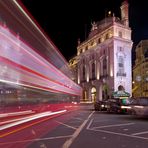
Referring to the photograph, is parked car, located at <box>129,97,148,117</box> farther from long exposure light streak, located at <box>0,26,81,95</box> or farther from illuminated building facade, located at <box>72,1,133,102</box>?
illuminated building facade, located at <box>72,1,133,102</box>

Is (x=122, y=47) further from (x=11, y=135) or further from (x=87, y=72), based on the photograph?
(x=11, y=135)

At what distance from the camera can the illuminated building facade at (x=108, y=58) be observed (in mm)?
67812

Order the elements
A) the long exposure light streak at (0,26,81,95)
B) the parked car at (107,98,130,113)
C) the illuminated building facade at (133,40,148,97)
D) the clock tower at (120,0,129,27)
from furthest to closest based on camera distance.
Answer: the illuminated building facade at (133,40,148,97) → the clock tower at (120,0,129,27) → the parked car at (107,98,130,113) → the long exposure light streak at (0,26,81,95)

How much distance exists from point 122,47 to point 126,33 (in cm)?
409

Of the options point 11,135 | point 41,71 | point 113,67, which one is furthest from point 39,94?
Result: point 113,67

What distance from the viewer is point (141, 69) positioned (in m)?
107

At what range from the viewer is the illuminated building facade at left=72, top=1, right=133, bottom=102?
67.8 metres

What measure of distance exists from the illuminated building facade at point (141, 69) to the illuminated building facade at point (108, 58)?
71.3 feet

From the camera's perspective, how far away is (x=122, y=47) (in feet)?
225

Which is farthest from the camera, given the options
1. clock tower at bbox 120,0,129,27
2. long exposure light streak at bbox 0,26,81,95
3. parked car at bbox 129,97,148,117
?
clock tower at bbox 120,0,129,27

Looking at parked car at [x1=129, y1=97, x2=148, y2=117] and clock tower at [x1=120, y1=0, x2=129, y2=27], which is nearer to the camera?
→ parked car at [x1=129, y1=97, x2=148, y2=117]

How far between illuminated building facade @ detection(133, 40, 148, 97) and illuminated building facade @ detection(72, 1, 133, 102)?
71.3 ft

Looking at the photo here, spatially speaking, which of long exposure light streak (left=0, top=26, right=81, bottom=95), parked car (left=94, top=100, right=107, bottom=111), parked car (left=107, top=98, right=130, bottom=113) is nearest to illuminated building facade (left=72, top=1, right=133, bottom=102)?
parked car (left=94, top=100, right=107, bottom=111)

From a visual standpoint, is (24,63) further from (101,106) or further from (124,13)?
(124,13)
